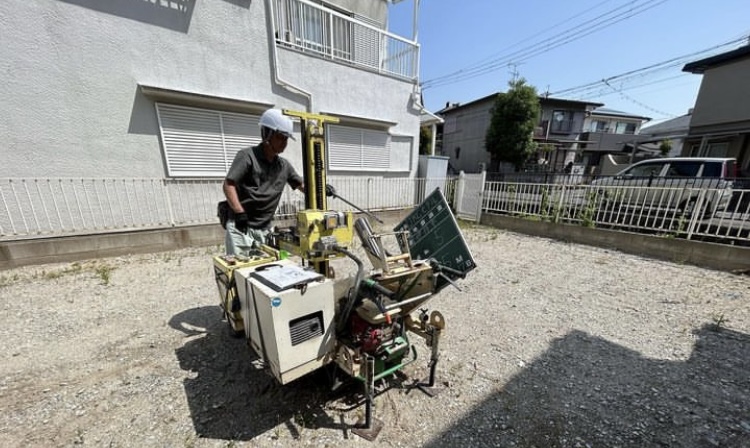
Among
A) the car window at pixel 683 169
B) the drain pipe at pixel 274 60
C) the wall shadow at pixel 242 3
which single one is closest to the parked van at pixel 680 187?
the car window at pixel 683 169

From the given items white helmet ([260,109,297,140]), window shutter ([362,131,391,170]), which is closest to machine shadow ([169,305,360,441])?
white helmet ([260,109,297,140])

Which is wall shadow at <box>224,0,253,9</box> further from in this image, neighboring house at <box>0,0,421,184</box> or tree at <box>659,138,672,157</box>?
tree at <box>659,138,672,157</box>

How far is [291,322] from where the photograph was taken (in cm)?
132

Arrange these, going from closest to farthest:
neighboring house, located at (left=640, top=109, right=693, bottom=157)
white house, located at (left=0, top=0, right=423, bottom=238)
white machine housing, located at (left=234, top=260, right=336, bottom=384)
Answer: white machine housing, located at (left=234, top=260, right=336, bottom=384) → white house, located at (left=0, top=0, right=423, bottom=238) → neighboring house, located at (left=640, top=109, right=693, bottom=157)

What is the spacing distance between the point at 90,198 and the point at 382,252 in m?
5.15

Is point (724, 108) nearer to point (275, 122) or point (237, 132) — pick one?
point (275, 122)

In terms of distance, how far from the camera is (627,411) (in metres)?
1.68

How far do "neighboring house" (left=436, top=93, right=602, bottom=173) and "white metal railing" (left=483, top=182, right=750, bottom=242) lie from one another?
1124 centimetres

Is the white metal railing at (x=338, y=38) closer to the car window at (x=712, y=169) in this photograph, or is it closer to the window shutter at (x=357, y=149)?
the window shutter at (x=357, y=149)

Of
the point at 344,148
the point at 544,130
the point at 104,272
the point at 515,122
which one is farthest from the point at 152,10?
the point at 544,130

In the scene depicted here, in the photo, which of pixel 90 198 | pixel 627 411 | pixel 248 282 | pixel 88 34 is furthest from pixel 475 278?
pixel 88 34

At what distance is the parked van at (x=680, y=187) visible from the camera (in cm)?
413

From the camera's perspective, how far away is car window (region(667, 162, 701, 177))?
5445 mm

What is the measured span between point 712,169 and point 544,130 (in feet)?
46.4
